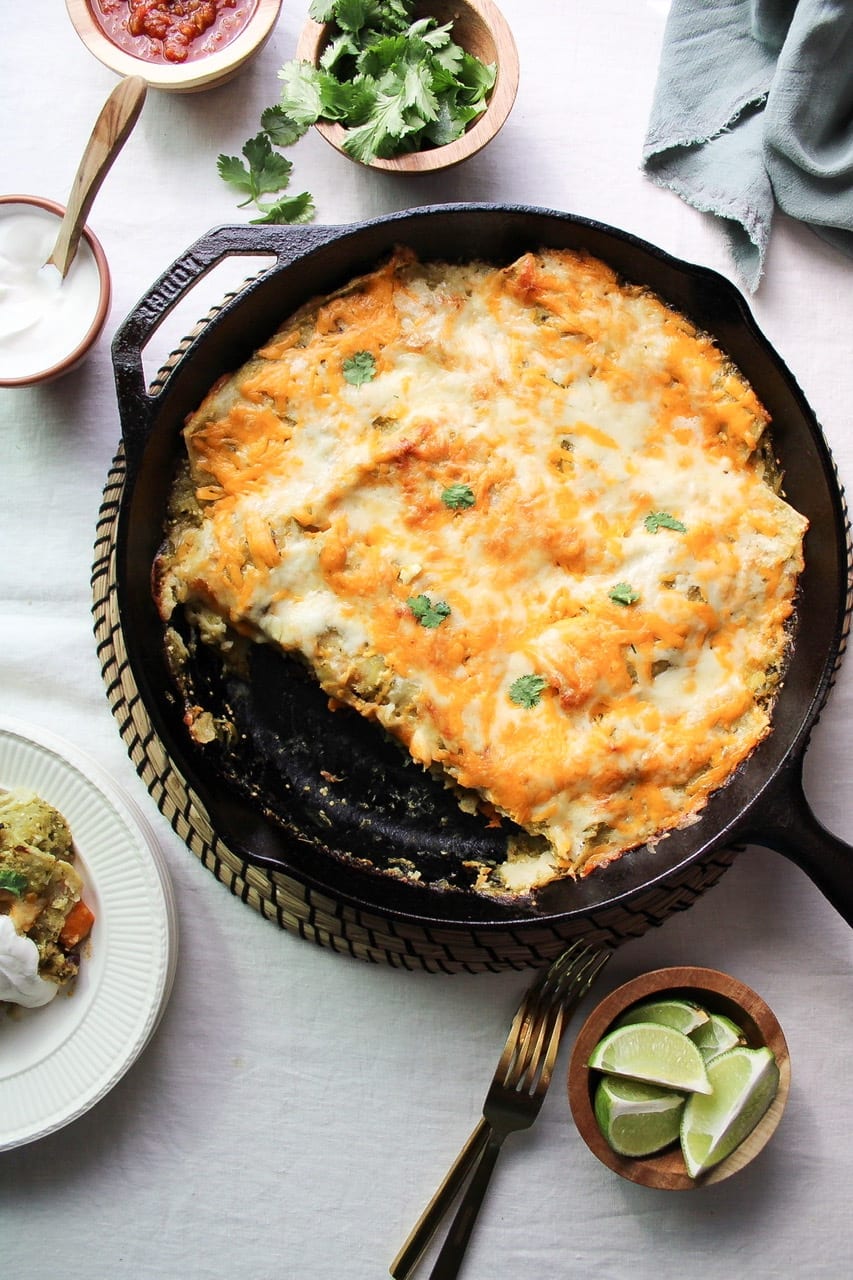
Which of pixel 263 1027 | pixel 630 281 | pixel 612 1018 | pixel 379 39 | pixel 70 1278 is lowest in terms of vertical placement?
pixel 70 1278

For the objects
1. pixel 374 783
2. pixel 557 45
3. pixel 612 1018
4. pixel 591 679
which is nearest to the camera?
pixel 591 679

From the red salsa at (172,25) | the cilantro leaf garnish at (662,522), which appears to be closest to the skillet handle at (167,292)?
the red salsa at (172,25)

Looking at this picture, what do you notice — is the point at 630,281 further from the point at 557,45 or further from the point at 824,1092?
the point at 824,1092

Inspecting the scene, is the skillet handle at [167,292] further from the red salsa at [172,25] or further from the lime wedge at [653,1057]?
the lime wedge at [653,1057]

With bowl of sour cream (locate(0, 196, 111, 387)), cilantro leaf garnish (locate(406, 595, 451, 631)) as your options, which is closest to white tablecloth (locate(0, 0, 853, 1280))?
bowl of sour cream (locate(0, 196, 111, 387))

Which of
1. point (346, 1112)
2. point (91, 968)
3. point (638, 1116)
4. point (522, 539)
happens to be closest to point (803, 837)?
point (638, 1116)

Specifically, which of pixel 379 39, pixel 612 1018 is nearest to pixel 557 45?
pixel 379 39

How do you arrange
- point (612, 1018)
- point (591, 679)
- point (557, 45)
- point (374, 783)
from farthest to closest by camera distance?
point (557, 45), point (374, 783), point (612, 1018), point (591, 679)
